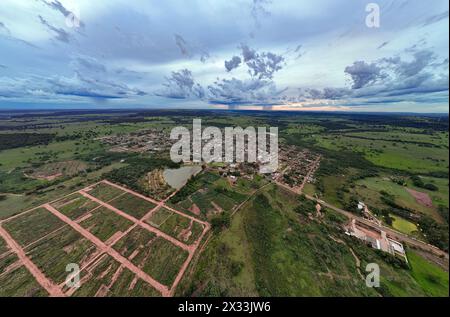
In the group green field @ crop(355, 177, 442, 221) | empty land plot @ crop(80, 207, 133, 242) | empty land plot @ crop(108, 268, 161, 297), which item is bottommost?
empty land plot @ crop(108, 268, 161, 297)

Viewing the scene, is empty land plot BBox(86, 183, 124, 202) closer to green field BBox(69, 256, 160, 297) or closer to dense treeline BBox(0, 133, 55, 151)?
green field BBox(69, 256, 160, 297)

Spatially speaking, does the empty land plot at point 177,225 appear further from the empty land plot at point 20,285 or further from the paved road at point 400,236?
the paved road at point 400,236

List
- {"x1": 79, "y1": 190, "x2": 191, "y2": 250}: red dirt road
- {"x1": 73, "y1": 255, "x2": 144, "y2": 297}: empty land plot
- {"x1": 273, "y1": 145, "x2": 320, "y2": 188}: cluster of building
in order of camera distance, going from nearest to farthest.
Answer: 1. {"x1": 73, "y1": 255, "x2": 144, "y2": 297}: empty land plot
2. {"x1": 79, "y1": 190, "x2": 191, "y2": 250}: red dirt road
3. {"x1": 273, "y1": 145, "x2": 320, "y2": 188}: cluster of building

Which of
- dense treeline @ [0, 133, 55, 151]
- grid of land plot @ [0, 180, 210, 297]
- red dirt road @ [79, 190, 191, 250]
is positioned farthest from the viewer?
dense treeline @ [0, 133, 55, 151]

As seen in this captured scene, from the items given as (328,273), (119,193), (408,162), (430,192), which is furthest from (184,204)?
(408,162)

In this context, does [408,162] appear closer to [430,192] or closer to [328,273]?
[430,192]

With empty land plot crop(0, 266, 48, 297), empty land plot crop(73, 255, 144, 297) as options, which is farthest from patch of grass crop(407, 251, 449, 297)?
empty land plot crop(0, 266, 48, 297)
